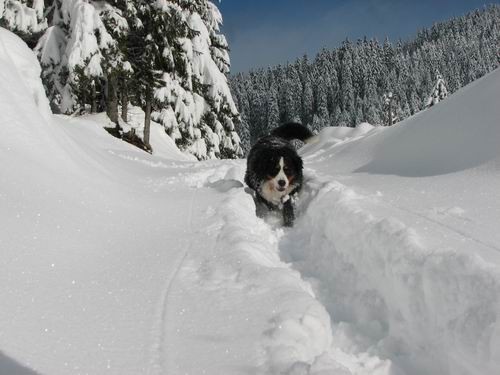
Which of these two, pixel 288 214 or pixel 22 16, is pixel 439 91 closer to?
pixel 22 16

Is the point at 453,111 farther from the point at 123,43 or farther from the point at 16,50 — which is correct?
the point at 123,43

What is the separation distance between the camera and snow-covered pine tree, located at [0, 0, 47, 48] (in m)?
12.7

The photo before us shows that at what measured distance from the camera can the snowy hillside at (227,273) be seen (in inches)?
79.7

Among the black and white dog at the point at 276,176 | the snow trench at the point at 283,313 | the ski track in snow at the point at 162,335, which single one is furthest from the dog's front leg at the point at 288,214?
the ski track in snow at the point at 162,335

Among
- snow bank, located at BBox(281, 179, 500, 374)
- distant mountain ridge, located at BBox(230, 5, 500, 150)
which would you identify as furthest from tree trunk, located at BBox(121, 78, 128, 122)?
distant mountain ridge, located at BBox(230, 5, 500, 150)

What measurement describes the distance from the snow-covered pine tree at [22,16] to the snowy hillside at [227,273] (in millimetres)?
8902

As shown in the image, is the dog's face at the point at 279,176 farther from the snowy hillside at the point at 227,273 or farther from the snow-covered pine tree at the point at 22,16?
the snow-covered pine tree at the point at 22,16

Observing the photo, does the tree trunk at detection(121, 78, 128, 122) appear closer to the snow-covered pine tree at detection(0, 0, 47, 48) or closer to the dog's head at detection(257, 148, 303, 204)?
the snow-covered pine tree at detection(0, 0, 47, 48)

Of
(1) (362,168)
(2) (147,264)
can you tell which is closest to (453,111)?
(1) (362,168)

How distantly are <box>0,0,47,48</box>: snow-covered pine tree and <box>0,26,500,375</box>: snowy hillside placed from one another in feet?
29.2

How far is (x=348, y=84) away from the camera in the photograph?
106 meters

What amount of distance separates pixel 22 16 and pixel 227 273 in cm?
1325

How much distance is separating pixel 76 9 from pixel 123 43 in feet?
5.78

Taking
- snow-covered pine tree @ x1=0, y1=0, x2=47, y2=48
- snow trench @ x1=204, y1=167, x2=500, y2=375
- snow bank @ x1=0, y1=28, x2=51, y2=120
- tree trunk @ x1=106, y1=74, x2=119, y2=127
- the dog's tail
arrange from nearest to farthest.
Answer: snow trench @ x1=204, y1=167, x2=500, y2=375
snow bank @ x1=0, y1=28, x2=51, y2=120
the dog's tail
snow-covered pine tree @ x1=0, y1=0, x2=47, y2=48
tree trunk @ x1=106, y1=74, x2=119, y2=127
